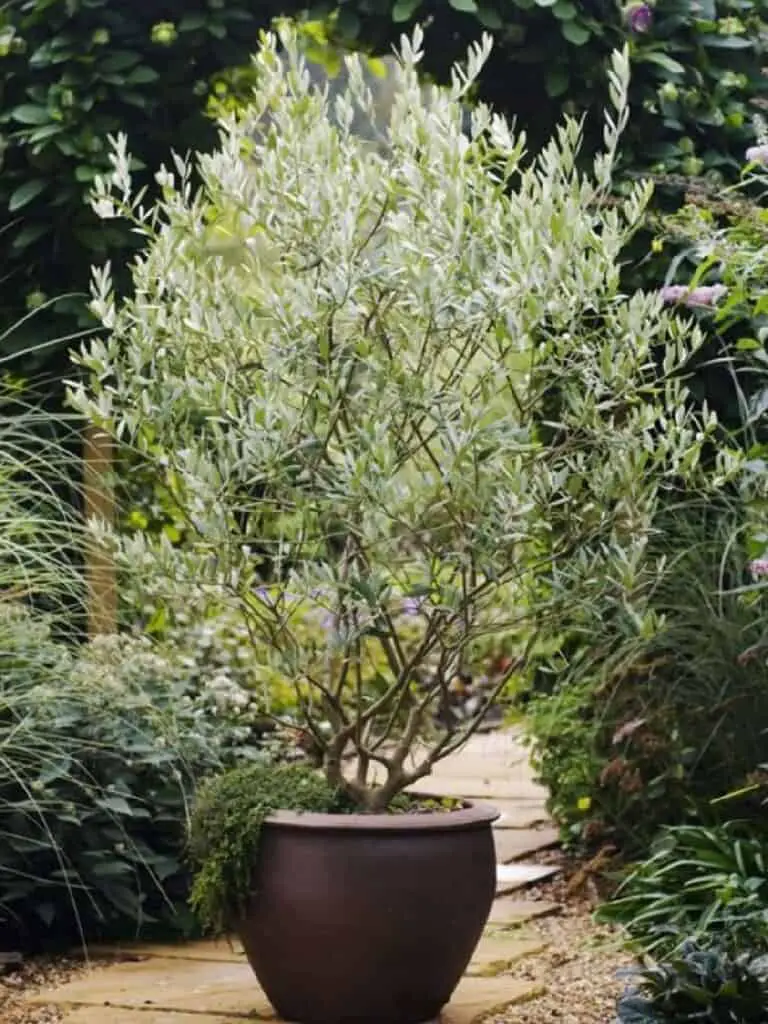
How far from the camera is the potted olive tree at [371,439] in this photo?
3.42 m

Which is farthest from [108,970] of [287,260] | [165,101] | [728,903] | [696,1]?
[696,1]

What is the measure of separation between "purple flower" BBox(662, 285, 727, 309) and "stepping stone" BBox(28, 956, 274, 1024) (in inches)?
78.8

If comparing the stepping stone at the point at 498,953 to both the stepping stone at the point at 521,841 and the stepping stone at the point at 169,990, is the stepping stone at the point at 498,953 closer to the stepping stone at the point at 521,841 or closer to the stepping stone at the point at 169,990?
the stepping stone at the point at 169,990

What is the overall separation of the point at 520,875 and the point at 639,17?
264 centimetres

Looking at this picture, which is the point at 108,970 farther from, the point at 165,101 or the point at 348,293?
the point at 165,101

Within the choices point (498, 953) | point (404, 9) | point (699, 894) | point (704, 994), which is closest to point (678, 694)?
point (699, 894)

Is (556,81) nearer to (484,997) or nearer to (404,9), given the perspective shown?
(404,9)

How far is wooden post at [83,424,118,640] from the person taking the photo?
4.81 meters

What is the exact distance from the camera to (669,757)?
15.5ft

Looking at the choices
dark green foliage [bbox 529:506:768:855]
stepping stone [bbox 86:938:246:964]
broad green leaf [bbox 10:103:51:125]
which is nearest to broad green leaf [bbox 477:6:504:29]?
broad green leaf [bbox 10:103:51:125]

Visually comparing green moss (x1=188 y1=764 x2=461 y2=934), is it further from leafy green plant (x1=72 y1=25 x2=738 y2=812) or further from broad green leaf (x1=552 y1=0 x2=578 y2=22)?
broad green leaf (x1=552 y1=0 x2=578 y2=22)

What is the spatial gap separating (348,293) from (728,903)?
1677 mm

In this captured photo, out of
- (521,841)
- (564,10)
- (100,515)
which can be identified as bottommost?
(521,841)

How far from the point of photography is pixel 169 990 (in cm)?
385
